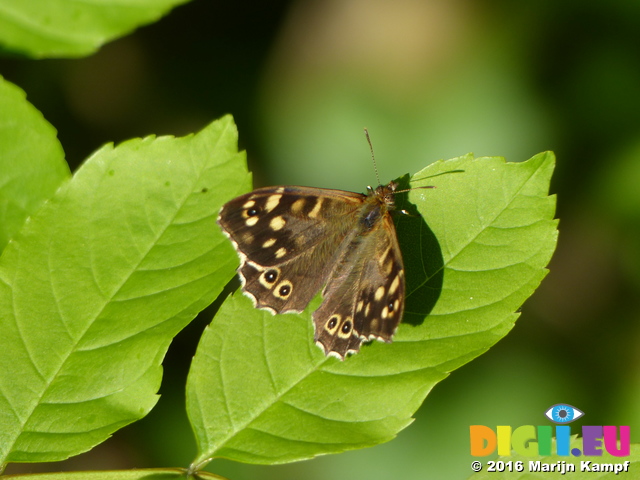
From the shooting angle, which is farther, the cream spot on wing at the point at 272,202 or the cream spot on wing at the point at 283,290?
the cream spot on wing at the point at 272,202

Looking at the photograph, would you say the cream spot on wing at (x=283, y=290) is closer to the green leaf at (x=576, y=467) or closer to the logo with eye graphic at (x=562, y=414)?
the green leaf at (x=576, y=467)

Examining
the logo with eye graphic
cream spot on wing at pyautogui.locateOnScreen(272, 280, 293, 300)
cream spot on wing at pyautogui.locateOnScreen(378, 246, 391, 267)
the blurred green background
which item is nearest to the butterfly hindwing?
cream spot on wing at pyautogui.locateOnScreen(378, 246, 391, 267)

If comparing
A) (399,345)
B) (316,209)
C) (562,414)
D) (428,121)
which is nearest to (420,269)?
(399,345)

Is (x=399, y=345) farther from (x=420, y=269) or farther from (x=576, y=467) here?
(x=576, y=467)

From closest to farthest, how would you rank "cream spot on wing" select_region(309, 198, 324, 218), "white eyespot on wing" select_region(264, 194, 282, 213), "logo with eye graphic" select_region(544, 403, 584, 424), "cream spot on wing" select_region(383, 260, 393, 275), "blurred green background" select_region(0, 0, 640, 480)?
"cream spot on wing" select_region(383, 260, 393, 275)
"white eyespot on wing" select_region(264, 194, 282, 213)
"cream spot on wing" select_region(309, 198, 324, 218)
"logo with eye graphic" select_region(544, 403, 584, 424)
"blurred green background" select_region(0, 0, 640, 480)

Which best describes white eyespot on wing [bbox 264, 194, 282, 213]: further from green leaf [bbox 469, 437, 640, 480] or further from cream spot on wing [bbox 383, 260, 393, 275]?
green leaf [bbox 469, 437, 640, 480]

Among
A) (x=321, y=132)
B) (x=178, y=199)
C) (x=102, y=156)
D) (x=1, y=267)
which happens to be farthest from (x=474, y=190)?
(x=321, y=132)

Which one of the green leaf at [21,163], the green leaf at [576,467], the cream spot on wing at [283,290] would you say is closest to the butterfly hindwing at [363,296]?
the cream spot on wing at [283,290]
